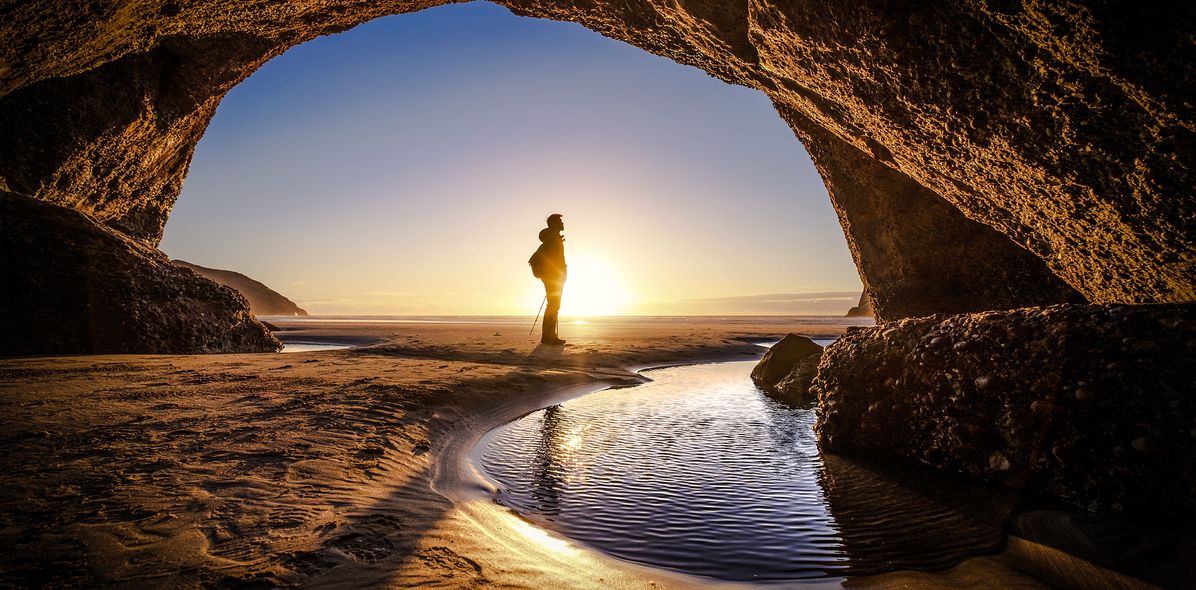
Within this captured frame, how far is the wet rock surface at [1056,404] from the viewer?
244 centimetres

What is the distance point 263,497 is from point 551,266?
33.9 feet

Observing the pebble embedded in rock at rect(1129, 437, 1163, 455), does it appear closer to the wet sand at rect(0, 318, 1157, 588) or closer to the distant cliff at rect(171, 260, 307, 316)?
the wet sand at rect(0, 318, 1157, 588)

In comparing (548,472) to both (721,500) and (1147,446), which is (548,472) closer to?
(721,500)

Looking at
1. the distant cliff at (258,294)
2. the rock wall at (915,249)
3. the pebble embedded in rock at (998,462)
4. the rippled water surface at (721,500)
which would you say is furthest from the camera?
the distant cliff at (258,294)

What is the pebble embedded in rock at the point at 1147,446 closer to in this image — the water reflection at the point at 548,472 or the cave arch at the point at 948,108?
the cave arch at the point at 948,108

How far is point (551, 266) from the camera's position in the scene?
12.8 metres

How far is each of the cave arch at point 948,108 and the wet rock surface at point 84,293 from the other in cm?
19

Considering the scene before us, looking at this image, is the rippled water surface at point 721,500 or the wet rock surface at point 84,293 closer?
the rippled water surface at point 721,500

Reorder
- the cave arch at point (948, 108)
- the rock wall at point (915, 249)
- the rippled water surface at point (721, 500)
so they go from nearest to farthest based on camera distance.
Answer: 1. the rippled water surface at point (721, 500)
2. the cave arch at point (948, 108)
3. the rock wall at point (915, 249)

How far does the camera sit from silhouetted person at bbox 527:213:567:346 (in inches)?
499

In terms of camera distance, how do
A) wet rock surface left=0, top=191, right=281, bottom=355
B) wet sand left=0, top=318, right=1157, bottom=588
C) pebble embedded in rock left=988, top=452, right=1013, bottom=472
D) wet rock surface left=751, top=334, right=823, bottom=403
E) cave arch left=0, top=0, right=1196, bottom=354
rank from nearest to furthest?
wet sand left=0, top=318, right=1157, bottom=588 < cave arch left=0, top=0, right=1196, bottom=354 < pebble embedded in rock left=988, top=452, right=1013, bottom=472 < wet rock surface left=751, top=334, right=823, bottom=403 < wet rock surface left=0, top=191, right=281, bottom=355

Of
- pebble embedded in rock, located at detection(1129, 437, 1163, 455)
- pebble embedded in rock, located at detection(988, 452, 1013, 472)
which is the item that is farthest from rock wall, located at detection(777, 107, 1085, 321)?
pebble embedded in rock, located at detection(1129, 437, 1163, 455)

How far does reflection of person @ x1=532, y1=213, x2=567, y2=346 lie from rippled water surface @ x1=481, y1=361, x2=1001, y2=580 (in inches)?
287

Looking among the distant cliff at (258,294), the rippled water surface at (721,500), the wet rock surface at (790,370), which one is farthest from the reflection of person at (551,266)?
the distant cliff at (258,294)
